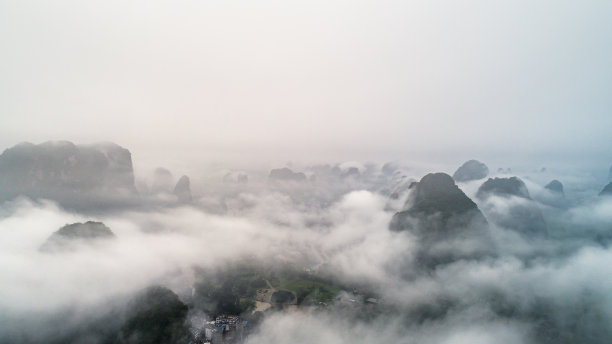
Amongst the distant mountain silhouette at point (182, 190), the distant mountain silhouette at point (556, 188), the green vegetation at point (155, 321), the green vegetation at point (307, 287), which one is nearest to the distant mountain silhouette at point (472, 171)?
the distant mountain silhouette at point (556, 188)

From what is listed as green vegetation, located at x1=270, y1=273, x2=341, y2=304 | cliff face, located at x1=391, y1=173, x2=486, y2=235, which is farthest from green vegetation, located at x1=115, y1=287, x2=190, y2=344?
cliff face, located at x1=391, y1=173, x2=486, y2=235

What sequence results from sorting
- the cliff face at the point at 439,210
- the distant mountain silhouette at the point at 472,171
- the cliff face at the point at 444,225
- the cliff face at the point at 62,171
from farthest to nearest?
the distant mountain silhouette at the point at 472,171 → the cliff face at the point at 439,210 → the cliff face at the point at 444,225 → the cliff face at the point at 62,171

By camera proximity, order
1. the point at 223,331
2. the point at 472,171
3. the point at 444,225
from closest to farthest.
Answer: the point at 223,331
the point at 444,225
the point at 472,171

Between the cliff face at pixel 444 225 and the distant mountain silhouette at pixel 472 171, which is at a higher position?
the distant mountain silhouette at pixel 472 171

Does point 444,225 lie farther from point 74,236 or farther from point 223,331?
point 74,236

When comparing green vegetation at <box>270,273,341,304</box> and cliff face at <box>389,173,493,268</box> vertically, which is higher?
cliff face at <box>389,173,493,268</box>

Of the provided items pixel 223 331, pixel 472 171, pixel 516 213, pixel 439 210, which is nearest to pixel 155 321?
pixel 223 331

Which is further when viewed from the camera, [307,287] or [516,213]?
[516,213]

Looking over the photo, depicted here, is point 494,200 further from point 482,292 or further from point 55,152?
point 55,152

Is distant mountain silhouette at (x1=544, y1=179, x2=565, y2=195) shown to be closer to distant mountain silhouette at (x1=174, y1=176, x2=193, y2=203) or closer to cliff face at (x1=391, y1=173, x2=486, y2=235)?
cliff face at (x1=391, y1=173, x2=486, y2=235)

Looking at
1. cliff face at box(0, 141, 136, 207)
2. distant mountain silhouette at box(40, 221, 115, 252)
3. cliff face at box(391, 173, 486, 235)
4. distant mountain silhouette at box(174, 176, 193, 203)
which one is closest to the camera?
distant mountain silhouette at box(40, 221, 115, 252)

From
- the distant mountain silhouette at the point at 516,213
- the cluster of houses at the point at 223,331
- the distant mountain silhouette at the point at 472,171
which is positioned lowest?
the cluster of houses at the point at 223,331

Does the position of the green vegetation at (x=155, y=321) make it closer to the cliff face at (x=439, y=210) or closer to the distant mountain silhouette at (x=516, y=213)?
the cliff face at (x=439, y=210)
